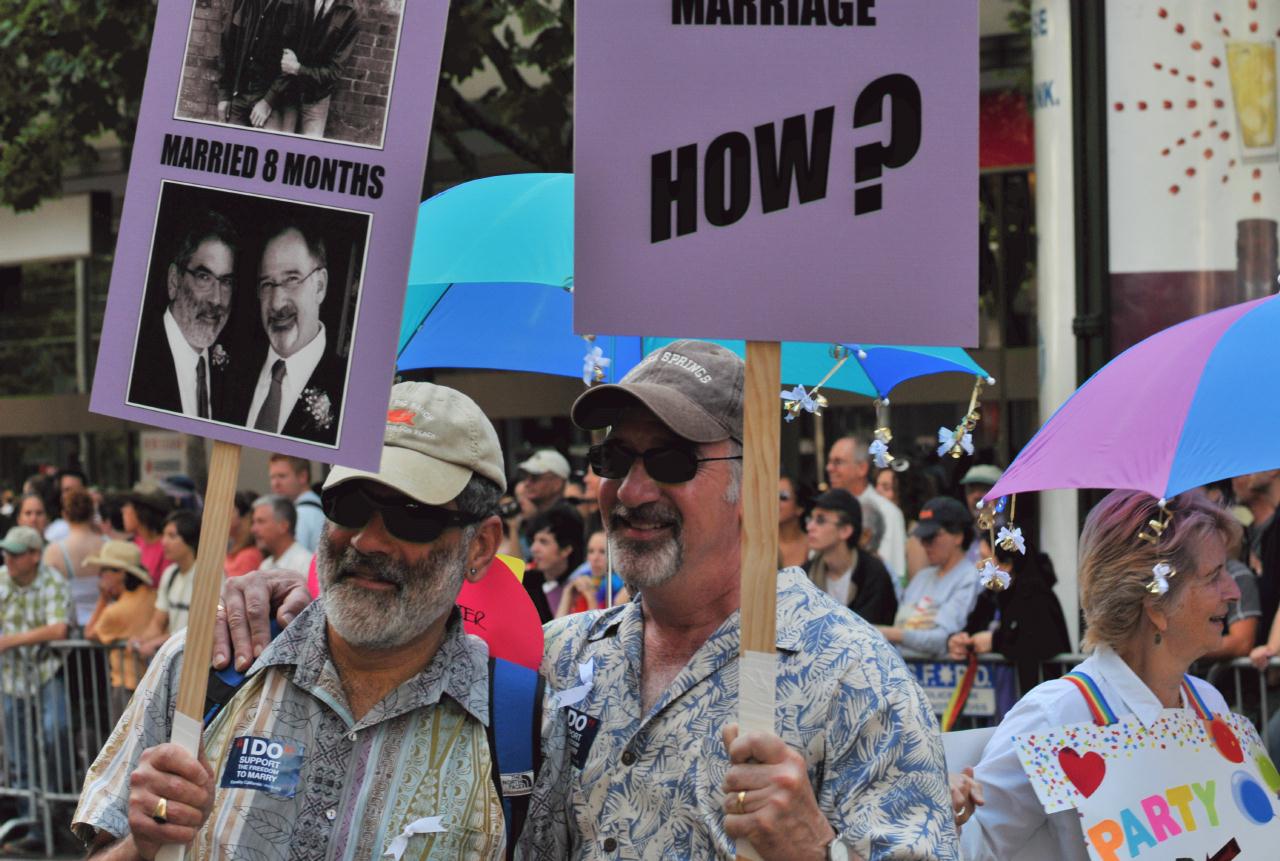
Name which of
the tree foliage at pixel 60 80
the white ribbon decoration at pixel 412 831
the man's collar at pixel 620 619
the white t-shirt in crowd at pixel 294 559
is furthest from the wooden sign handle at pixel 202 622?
the tree foliage at pixel 60 80

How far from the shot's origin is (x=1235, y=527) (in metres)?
4.21

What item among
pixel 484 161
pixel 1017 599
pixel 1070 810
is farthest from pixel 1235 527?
pixel 484 161

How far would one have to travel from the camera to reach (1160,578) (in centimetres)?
398

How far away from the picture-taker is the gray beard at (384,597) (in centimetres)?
309

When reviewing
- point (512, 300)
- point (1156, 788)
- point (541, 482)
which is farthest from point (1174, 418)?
point (541, 482)

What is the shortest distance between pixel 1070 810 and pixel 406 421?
170 cm

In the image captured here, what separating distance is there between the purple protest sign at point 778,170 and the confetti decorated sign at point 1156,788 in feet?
4.45

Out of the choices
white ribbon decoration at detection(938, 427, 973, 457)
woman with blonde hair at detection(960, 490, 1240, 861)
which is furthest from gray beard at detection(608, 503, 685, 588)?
woman with blonde hair at detection(960, 490, 1240, 861)

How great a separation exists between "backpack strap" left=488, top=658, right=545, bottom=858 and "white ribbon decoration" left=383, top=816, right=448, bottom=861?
12 centimetres

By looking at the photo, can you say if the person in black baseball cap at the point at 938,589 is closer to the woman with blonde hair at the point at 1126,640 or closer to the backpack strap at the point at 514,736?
the woman with blonde hair at the point at 1126,640

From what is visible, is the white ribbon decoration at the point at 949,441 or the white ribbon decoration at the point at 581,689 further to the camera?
the white ribbon decoration at the point at 949,441

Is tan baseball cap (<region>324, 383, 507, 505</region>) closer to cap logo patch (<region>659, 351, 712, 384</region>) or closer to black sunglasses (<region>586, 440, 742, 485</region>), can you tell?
black sunglasses (<region>586, 440, 742, 485</region>)

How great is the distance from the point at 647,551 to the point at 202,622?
778 millimetres

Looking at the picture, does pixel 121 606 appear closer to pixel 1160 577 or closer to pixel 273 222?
pixel 1160 577
